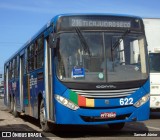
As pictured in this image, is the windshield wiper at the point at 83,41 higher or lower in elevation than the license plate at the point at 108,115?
higher

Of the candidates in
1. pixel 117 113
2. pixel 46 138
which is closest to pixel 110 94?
pixel 117 113

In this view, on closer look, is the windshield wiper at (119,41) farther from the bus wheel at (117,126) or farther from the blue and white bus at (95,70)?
the bus wheel at (117,126)

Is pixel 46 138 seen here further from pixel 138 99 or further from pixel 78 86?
pixel 138 99

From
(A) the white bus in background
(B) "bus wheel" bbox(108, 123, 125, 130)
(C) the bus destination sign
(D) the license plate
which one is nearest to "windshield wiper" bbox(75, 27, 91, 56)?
(C) the bus destination sign

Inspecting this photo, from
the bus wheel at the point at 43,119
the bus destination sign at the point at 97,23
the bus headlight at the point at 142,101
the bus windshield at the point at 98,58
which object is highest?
the bus destination sign at the point at 97,23

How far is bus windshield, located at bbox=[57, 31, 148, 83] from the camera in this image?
34.9 feet

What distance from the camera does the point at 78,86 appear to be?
10516 mm

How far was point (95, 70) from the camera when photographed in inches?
420

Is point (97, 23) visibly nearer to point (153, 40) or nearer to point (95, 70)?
point (95, 70)

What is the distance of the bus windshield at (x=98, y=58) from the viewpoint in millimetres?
10641

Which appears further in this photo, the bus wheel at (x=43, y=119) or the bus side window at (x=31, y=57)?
the bus side window at (x=31, y=57)

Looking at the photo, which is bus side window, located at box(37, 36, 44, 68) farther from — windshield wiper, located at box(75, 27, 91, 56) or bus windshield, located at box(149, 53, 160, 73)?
bus windshield, located at box(149, 53, 160, 73)

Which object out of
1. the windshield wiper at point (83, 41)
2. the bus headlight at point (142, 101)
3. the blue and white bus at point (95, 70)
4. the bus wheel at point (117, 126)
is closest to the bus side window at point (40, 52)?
the blue and white bus at point (95, 70)

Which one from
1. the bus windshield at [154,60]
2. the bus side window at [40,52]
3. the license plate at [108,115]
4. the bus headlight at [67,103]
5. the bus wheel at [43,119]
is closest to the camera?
the bus headlight at [67,103]
